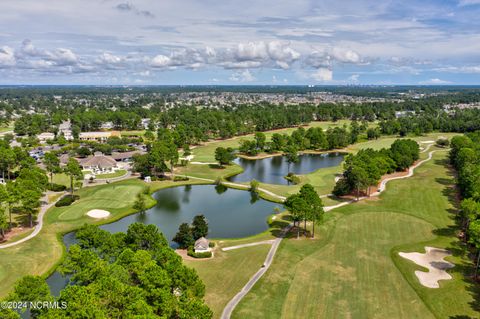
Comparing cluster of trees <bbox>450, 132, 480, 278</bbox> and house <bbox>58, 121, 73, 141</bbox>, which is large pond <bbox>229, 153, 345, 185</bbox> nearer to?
cluster of trees <bbox>450, 132, 480, 278</bbox>

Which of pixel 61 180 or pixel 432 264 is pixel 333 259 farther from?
pixel 61 180

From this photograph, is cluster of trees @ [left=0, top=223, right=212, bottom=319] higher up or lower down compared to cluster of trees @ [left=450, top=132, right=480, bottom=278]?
lower down

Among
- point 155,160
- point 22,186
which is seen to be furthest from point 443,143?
point 22,186

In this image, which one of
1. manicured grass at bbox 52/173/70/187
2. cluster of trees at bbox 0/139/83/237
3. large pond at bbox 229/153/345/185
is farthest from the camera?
large pond at bbox 229/153/345/185

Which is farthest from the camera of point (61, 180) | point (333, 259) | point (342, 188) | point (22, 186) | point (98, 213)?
point (61, 180)

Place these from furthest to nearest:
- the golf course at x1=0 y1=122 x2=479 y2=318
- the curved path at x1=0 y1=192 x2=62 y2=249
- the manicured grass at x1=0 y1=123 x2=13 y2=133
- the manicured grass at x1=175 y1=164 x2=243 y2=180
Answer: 1. the manicured grass at x1=0 y1=123 x2=13 y2=133
2. the manicured grass at x1=175 y1=164 x2=243 y2=180
3. the curved path at x1=0 y1=192 x2=62 y2=249
4. the golf course at x1=0 y1=122 x2=479 y2=318

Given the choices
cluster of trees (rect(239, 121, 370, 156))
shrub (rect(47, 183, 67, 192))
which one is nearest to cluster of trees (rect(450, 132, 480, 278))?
cluster of trees (rect(239, 121, 370, 156))

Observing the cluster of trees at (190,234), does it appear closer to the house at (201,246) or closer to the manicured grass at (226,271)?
the house at (201,246)
